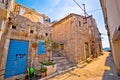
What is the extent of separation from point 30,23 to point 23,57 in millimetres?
2762

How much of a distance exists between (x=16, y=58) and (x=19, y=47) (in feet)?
2.53

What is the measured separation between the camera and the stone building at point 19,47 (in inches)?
204

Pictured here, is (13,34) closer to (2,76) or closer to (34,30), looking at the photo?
(34,30)

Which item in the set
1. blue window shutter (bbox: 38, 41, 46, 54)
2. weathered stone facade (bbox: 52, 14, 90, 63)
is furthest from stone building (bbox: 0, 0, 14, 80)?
weathered stone facade (bbox: 52, 14, 90, 63)

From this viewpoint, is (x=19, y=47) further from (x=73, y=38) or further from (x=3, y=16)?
(x=73, y=38)

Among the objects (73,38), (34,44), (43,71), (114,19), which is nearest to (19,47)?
(34,44)

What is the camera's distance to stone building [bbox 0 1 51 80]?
5.18 metres

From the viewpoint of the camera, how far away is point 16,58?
5.73m

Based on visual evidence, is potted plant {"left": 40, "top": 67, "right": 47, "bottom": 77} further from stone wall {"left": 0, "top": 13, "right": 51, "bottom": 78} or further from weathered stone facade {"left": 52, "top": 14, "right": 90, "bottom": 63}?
weathered stone facade {"left": 52, "top": 14, "right": 90, "bottom": 63}

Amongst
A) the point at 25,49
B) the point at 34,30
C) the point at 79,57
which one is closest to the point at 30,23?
the point at 34,30

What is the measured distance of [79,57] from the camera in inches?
433

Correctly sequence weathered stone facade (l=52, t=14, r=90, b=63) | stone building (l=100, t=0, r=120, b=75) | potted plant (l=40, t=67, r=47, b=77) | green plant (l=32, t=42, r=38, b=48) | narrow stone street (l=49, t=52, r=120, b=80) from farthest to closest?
1. weathered stone facade (l=52, t=14, r=90, b=63)
2. green plant (l=32, t=42, r=38, b=48)
3. potted plant (l=40, t=67, r=47, b=77)
4. narrow stone street (l=49, t=52, r=120, b=80)
5. stone building (l=100, t=0, r=120, b=75)

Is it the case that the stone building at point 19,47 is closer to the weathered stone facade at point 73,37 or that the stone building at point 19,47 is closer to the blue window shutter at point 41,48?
the blue window shutter at point 41,48

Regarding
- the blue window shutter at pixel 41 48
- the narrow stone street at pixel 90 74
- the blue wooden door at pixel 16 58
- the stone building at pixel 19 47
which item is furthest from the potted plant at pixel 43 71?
the blue window shutter at pixel 41 48
